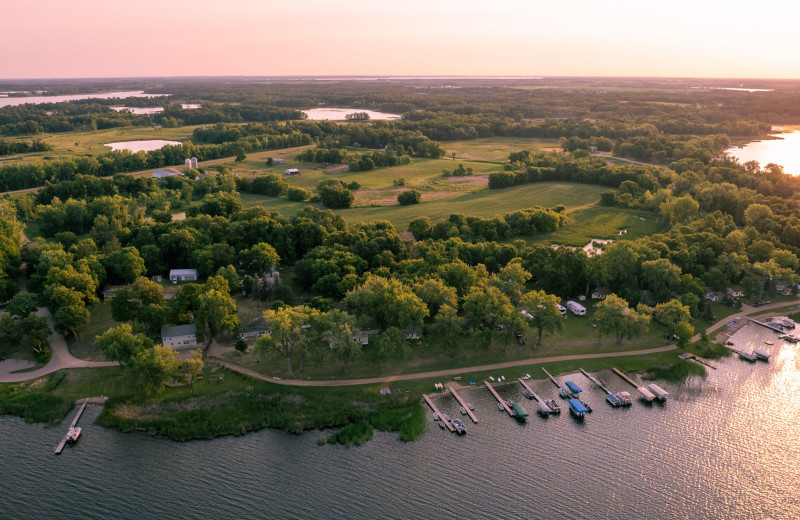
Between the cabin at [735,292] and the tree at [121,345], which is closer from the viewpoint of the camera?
the tree at [121,345]

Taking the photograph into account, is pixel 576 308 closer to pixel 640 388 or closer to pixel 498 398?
pixel 640 388

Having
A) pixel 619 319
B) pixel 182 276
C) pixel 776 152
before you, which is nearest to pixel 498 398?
pixel 619 319

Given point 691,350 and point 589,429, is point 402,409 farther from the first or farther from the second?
point 691,350

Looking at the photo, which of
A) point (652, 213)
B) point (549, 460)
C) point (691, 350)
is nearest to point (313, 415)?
point (549, 460)

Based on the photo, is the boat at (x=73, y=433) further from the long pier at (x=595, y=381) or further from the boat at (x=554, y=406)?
the long pier at (x=595, y=381)

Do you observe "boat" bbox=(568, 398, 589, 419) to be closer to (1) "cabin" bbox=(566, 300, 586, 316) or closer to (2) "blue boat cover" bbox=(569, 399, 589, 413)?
(2) "blue boat cover" bbox=(569, 399, 589, 413)

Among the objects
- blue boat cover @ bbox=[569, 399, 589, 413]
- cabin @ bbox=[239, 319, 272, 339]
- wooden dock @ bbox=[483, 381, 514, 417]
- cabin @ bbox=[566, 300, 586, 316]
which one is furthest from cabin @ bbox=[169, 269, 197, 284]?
blue boat cover @ bbox=[569, 399, 589, 413]

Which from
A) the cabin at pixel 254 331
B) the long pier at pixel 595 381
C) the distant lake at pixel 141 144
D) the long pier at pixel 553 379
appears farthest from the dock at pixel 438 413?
the distant lake at pixel 141 144
